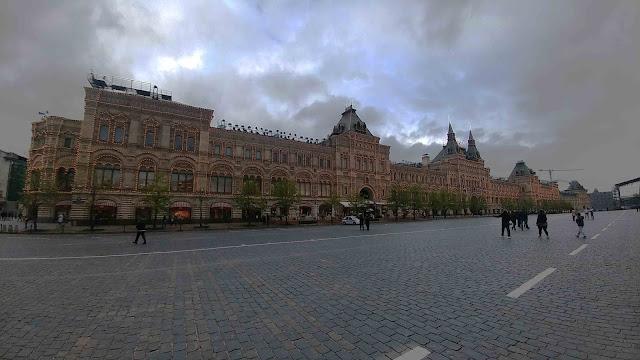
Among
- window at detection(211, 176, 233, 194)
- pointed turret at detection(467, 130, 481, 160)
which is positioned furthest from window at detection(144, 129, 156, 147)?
pointed turret at detection(467, 130, 481, 160)

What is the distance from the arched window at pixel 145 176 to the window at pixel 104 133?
540 cm

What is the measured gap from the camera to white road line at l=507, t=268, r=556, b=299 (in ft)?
20.6

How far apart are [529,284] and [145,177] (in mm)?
41697

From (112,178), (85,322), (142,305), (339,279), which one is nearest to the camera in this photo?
(85,322)

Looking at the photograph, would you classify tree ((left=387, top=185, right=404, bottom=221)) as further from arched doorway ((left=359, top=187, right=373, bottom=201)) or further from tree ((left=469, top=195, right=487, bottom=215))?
tree ((left=469, top=195, right=487, bottom=215))

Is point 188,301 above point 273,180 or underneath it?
underneath

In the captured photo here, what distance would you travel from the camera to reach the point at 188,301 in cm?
616

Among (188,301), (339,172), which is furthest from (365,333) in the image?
(339,172)

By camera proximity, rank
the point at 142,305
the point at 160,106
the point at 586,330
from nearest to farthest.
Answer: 1. the point at 586,330
2. the point at 142,305
3. the point at 160,106

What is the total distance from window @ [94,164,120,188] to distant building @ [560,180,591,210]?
202 m

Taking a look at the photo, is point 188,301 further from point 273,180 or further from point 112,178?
point 273,180

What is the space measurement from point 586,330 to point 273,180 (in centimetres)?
4509

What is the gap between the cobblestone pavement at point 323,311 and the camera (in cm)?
399

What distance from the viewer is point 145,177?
3800 cm
